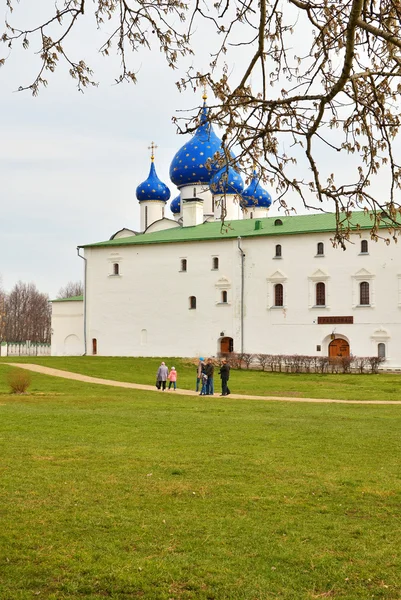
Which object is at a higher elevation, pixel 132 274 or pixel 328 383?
pixel 132 274

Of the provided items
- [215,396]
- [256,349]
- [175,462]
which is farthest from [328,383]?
[175,462]

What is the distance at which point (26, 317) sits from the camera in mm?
89188

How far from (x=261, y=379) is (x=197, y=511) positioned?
2589 cm

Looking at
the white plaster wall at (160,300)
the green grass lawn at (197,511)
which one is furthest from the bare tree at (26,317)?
the green grass lawn at (197,511)

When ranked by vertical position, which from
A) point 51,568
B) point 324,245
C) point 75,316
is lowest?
point 51,568

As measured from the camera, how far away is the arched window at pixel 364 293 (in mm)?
41750

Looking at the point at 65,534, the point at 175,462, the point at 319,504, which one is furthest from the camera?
the point at 175,462

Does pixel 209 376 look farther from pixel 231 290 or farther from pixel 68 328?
pixel 68 328

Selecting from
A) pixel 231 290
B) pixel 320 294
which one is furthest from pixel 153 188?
pixel 320 294

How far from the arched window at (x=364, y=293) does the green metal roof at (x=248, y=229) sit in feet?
10.7

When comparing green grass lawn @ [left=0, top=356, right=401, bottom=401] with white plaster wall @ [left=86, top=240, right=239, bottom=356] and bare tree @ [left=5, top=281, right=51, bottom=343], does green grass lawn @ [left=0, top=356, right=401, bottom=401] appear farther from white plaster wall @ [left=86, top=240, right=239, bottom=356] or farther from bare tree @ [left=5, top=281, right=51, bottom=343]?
bare tree @ [left=5, top=281, right=51, bottom=343]

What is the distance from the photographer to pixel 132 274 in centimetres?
4809

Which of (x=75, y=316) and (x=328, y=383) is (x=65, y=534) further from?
(x=75, y=316)

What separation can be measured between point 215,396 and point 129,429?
10362 mm
